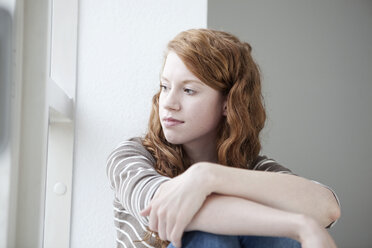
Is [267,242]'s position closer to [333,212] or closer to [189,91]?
[333,212]

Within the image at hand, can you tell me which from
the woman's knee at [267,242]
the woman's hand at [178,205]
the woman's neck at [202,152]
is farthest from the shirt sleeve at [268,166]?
the woman's hand at [178,205]

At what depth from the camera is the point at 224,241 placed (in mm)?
746

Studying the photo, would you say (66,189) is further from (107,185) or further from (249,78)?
(249,78)

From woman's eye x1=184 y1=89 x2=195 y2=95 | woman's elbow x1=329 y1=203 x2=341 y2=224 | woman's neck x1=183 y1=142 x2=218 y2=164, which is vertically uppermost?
woman's eye x1=184 y1=89 x2=195 y2=95

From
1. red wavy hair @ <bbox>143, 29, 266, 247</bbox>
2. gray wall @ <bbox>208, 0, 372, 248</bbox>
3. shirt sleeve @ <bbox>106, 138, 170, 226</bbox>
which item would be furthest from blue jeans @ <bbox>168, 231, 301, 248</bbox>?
gray wall @ <bbox>208, 0, 372, 248</bbox>

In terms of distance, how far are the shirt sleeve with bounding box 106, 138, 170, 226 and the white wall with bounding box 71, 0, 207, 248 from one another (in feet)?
0.64

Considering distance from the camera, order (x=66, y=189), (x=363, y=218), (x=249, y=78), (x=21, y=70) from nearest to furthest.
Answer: (x=21, y=70), (x=249, y=78), (x=66, y=189), (x=363, y=218)

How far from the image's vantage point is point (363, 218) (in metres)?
3.42

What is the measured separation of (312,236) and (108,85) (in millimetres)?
721

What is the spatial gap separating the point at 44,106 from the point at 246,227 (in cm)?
41

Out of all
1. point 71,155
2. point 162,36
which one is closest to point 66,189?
point 71,155

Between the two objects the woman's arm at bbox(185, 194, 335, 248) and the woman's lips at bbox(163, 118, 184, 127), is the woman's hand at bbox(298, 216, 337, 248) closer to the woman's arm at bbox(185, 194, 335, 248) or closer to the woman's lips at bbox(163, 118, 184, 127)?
the woman's arm at bbox(185, 194, 335, 248)

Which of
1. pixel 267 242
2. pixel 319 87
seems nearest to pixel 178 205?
pixel 267 242

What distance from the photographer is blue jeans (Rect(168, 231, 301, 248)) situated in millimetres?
742
